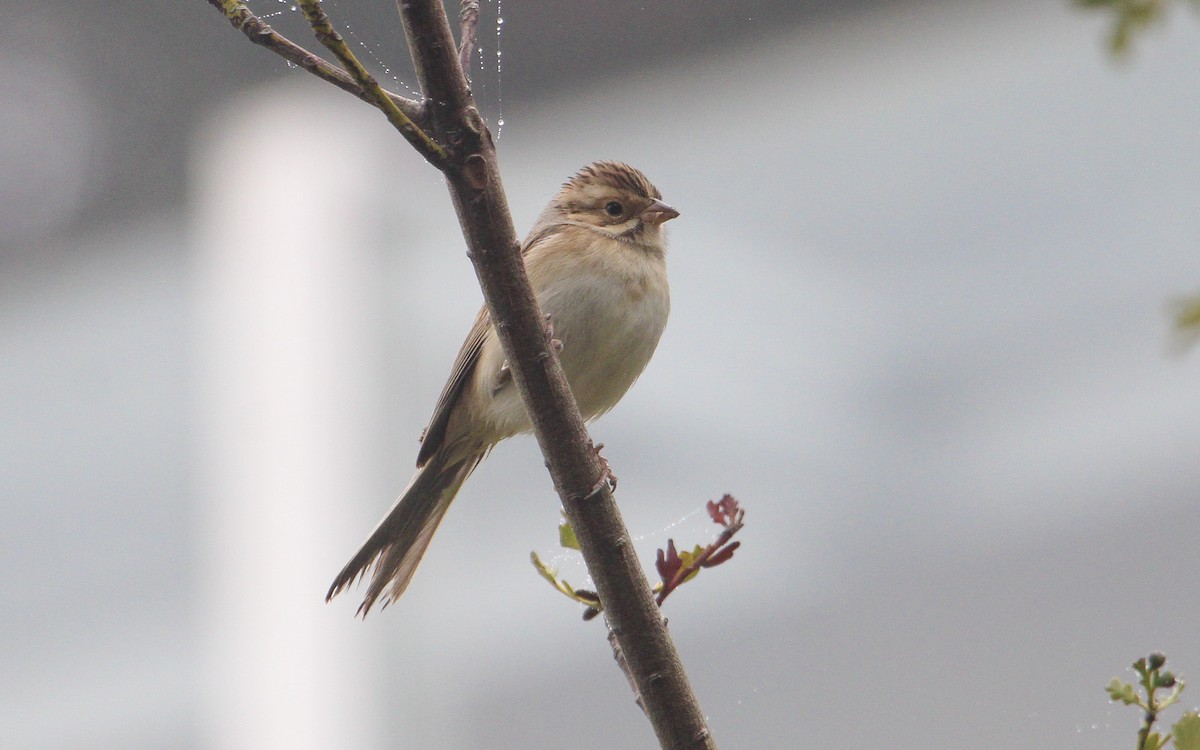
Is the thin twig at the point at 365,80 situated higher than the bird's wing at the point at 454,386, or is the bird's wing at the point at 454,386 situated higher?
the bird's wing at the point at 454,386

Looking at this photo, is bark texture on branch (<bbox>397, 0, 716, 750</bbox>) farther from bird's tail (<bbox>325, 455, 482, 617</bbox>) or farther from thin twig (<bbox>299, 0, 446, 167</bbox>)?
bird's tail (<bbox>325, 455, 482, 617</bbox>)

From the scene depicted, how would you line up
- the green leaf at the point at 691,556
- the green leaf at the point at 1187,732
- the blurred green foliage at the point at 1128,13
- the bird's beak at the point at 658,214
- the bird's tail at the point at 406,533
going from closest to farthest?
the blurred green foliage at the point at 1128,13 < the green leaf at the point at 1187,732 < the green leaf at the point at 691,556 < the bird's tail at the point at 406,533 < the bird's beak at the point at 658,214

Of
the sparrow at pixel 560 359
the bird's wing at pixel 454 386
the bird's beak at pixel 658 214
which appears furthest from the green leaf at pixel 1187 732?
the bird's beak at pixel 658 214

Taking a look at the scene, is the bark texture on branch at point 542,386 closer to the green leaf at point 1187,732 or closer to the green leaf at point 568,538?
the green leaf at point 568,538

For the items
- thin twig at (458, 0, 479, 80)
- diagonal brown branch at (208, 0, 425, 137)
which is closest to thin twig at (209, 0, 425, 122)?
diagonal brown branch at (208, 0, 425, 137)

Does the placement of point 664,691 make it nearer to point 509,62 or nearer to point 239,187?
point 509,62

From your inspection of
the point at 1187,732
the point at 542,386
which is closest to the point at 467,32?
the point at 542,386

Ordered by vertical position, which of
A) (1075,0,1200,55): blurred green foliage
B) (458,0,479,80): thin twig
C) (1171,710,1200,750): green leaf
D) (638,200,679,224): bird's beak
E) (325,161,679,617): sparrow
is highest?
(638,200,679,224): bird's beak

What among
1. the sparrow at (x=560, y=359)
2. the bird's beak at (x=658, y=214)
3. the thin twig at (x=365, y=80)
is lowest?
the thin twig at (x=365, y=80)
